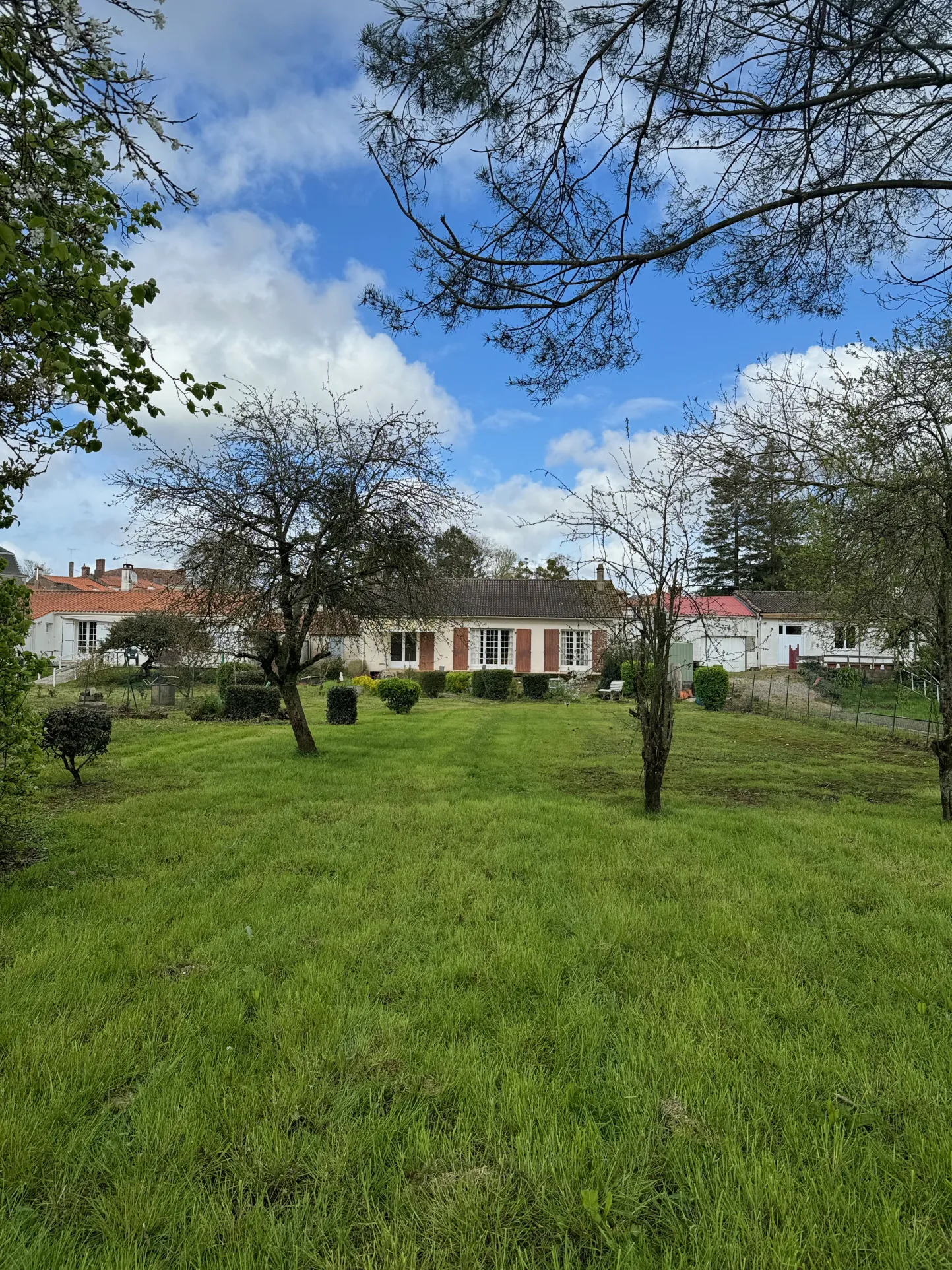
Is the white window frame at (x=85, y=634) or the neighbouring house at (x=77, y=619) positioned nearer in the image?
the neighbouring house at (x=77, y=619)

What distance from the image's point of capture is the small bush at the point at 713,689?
68.0 ft

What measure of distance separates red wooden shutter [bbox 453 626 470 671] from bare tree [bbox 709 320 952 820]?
21.8 metres

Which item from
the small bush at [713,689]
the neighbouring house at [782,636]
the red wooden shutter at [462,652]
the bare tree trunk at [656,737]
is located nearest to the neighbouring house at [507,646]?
the red wooden shutter at [462,652]

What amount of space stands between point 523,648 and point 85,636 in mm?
24666

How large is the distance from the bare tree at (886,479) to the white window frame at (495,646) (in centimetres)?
2195

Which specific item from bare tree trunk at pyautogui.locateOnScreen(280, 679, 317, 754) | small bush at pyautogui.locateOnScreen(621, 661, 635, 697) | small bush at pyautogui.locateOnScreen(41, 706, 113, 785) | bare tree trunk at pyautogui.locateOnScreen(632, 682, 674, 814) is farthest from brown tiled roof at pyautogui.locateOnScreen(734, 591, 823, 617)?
small bush at pyautogui.locateOnScreen(41, 706, 113, 785)

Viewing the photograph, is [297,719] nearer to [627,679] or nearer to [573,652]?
[627,679]

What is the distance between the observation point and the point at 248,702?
16.5 meters

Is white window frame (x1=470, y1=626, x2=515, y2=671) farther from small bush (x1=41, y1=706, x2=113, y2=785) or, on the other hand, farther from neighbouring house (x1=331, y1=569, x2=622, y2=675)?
small bush (x1=41, y1=706, x2=113, y2=785)

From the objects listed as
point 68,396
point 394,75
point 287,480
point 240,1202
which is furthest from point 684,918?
point 287,480

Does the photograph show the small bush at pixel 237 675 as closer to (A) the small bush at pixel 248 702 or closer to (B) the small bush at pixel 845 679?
(A) the small bush at pixel 248 702

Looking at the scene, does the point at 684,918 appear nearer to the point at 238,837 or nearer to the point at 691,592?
the point at 238,837

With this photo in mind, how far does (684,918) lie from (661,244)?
4202mm

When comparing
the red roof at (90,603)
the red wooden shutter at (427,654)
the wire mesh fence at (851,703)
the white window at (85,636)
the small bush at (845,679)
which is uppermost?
the red roof at (90,603)
